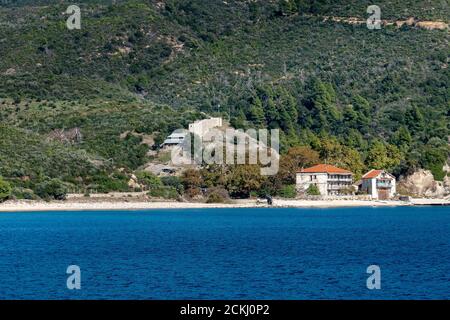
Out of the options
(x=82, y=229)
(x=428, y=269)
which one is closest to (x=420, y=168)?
(x=82, y=229)

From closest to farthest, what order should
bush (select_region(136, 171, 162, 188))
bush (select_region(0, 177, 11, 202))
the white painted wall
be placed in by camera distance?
bush (select_region(0, 177, 11, 202)) < bush (select_region(136, 171, 162, 188)) < the white painted wall

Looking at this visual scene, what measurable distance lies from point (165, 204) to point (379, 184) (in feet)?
79.7

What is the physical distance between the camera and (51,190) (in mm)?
98312

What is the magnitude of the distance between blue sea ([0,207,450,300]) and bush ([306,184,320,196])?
23041mm

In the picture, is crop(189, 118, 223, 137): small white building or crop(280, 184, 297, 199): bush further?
crop(189, 118, 223, 137): small white building

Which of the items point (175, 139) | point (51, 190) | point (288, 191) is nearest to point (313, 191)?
point (288, 191)

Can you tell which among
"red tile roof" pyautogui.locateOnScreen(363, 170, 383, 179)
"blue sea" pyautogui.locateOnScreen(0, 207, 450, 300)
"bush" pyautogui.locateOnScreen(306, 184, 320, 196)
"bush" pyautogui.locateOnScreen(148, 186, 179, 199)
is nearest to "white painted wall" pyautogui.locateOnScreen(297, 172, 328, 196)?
"bush" pyautogui.locateOnScreen(306, 184, 320, 196)

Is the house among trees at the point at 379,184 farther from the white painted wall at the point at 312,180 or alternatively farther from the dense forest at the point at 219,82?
the white painted wall at the point at 312,180

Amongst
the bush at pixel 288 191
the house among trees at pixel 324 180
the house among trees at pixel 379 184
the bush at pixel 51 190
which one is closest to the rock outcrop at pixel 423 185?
the house among trees at pixel 379 184

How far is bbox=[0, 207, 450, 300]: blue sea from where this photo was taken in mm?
40844

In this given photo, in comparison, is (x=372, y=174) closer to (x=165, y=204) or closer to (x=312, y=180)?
(x=312, y=180)

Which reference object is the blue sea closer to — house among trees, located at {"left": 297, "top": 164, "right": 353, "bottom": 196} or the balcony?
house among trees, located at {"left": 297, "top": 164, "right": 353, "bottom": 196}

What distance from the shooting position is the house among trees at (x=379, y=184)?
11412 cm
